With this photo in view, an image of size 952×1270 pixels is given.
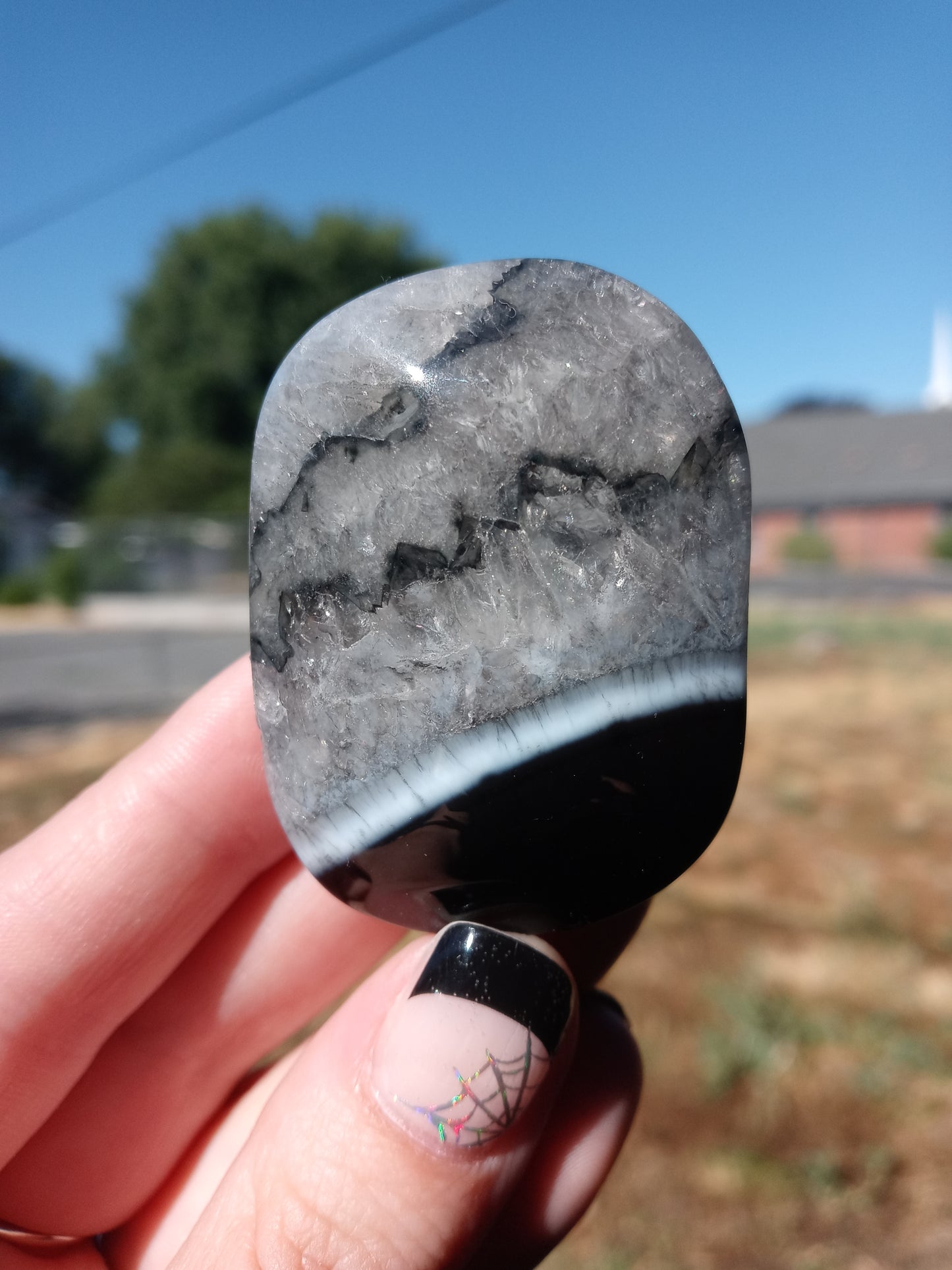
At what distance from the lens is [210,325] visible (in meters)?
25.6

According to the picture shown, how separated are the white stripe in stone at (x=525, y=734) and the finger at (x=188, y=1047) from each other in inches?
18.1

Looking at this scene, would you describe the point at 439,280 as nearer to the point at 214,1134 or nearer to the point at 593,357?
the point at 593,357

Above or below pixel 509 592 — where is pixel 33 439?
below

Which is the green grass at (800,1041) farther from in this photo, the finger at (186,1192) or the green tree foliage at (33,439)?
the green tree foliage at (33,439)

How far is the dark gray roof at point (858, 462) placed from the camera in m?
23.1

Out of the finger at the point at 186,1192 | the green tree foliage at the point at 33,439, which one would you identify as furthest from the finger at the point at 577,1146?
the green tree foliage at the point at 33,439

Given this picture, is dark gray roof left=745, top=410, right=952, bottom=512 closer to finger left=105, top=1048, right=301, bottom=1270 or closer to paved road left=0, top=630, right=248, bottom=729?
paved road left=0, top=630, right=248, bottom=729

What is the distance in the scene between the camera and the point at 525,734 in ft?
2.69

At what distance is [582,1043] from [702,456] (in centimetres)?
75

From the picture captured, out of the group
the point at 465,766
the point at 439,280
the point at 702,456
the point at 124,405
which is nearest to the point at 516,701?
the point at 465,766

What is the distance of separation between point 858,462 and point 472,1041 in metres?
26.1

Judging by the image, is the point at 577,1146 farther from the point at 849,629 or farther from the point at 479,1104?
the point at 849,629

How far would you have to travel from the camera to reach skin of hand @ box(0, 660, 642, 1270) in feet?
2.73

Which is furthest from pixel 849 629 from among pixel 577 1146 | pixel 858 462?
pixel 858 462
